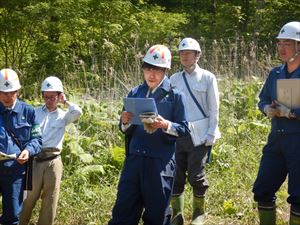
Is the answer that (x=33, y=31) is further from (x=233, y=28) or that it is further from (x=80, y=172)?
(x=233, y=28)

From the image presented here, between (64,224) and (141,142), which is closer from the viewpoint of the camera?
(141,142)

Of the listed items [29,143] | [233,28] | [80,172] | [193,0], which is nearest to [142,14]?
[233,28]

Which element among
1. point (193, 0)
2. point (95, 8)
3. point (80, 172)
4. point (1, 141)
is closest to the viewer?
point (1, 141)

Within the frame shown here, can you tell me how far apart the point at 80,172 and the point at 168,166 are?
211 centimetres

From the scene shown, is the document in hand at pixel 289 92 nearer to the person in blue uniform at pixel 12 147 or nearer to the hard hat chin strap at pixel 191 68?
the hard hat chin strap at pixel 191 68

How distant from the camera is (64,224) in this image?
5.35 meters

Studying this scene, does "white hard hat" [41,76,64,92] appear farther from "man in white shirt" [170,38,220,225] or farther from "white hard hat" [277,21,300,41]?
"white hard hat" [277,21,300,41]

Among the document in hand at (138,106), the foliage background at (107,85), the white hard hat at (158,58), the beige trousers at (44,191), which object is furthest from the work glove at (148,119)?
the foliage background at (107,85)

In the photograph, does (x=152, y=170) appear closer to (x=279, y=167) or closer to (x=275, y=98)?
(x=279, y=167)

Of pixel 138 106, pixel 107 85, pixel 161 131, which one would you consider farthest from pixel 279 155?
pixel 107 85

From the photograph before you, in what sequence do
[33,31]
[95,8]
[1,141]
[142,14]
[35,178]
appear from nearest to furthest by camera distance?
[1,141] < [35,178] < [33,31] < [95,8] < [142,14]

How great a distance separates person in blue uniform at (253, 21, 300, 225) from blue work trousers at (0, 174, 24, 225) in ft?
7.18

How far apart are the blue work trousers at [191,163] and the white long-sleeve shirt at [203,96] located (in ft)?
0.74

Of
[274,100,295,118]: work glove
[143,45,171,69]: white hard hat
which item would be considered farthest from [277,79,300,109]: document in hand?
[143,45,171,69]: white hard hat
